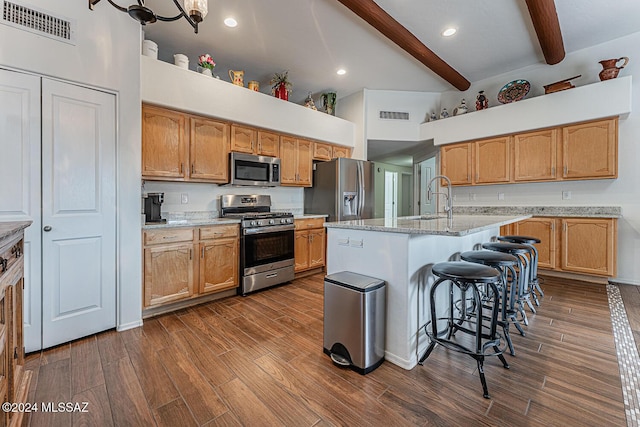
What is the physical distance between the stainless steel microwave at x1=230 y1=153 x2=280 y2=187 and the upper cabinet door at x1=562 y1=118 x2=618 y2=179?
401 centimetres

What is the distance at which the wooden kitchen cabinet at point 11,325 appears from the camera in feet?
3.49

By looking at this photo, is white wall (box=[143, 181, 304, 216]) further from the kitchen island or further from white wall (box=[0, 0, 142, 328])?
the kitchen island

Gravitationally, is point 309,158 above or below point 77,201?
above

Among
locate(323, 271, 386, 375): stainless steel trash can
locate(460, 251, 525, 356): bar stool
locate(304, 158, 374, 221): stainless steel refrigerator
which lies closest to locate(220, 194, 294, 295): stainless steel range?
locate(304, 158, 374, 221): stainless steel refrigerator

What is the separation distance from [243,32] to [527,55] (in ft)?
12.7

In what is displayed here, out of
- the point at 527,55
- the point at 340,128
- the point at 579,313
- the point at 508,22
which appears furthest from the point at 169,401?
the point at 527,55

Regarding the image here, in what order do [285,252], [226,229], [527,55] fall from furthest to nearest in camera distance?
[527,55], [285,252], [226,229]

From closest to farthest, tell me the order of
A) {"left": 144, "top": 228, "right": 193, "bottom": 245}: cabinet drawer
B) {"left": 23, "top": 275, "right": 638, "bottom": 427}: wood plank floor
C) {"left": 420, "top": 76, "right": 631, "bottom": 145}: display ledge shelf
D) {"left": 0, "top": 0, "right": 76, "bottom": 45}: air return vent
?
1. {"left": 23, "top": 275, "right": 638, "bottom": 427}: wood plank floor
2. {"left": 0, "top": 0, "right": 76, "bottom": 45}: air return vent
3. {"left": 144, "top": 228, "right": 193, "bottom": 245}: cabinet drawer
4. {"left": 420, "top": 76, "right": 631, "bottom": 145}: display ledge shelf

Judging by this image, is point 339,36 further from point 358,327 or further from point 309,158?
point 358,327

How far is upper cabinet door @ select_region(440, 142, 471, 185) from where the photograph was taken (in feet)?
15.4

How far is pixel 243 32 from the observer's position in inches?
125

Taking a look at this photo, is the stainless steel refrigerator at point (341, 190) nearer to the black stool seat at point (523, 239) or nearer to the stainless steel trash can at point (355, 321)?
the black stool seat at point (523, 239)

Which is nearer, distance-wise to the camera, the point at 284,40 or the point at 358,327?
the point at 358,327

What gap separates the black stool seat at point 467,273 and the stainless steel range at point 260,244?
2.15m
